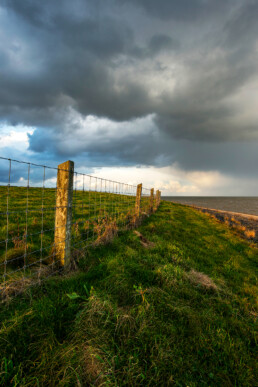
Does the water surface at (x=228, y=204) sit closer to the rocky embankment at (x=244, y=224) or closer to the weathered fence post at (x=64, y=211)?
the rocky embankment at (x=244, y=224)

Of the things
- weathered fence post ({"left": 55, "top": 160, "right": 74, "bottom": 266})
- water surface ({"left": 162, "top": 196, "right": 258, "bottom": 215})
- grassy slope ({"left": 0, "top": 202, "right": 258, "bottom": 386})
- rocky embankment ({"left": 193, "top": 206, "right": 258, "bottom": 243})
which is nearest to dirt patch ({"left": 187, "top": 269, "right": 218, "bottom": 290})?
grassy slope ({"left": 0, "top": 202, "right": 258, "bottom": 386})

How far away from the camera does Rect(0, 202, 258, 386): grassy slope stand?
163 cm

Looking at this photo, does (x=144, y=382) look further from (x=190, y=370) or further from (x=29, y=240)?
(x=29, y=240)

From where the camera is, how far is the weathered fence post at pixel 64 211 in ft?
11.6

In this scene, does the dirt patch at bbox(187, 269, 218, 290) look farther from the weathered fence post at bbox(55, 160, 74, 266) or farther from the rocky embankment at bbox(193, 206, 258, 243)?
the rocky embankment at bbox(193, 206, 258, 243)

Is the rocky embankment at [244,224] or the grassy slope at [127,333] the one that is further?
the rocky embankment at [244,224]

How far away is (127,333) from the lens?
81.7 inches

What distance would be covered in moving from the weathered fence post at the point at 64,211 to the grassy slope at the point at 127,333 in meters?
0.56

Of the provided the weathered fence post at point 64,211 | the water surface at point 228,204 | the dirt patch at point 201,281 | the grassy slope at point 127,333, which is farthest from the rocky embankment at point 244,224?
the water surface at point 228,204

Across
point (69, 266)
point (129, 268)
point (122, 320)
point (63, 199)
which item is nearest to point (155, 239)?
point (129, 268)

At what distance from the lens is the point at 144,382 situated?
5.41 feet

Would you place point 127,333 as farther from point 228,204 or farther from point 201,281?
point 228,204

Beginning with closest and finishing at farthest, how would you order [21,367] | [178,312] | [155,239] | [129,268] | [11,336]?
[21,367]
[11,336]
[178,312]
[129,268]
[155,239]

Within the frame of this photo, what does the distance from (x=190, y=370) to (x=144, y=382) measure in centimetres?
53
